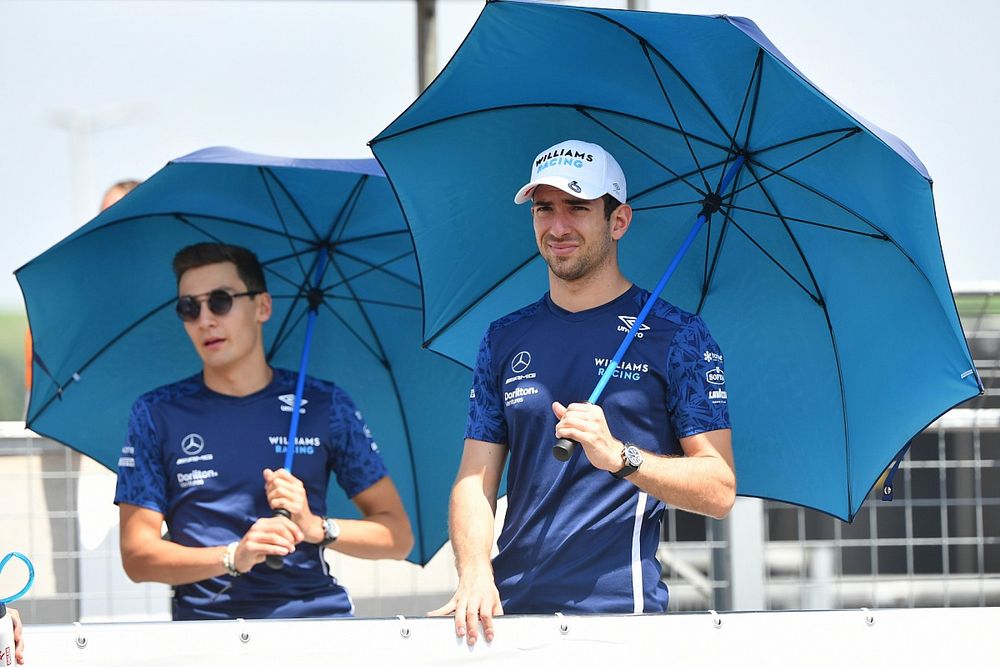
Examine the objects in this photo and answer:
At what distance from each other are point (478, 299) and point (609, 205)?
79 centimetres

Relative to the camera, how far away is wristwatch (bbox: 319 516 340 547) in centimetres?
391

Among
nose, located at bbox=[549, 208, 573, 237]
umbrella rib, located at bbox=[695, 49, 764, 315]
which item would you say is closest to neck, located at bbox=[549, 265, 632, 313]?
nose, located at bbox=[549, 208, 573, 237]

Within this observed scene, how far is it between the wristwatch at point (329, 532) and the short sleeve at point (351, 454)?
0.70 ft

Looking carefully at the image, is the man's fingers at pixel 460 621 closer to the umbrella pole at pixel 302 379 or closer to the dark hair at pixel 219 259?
the umbrella pole at pixel 302 379

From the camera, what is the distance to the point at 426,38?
7.22 metres

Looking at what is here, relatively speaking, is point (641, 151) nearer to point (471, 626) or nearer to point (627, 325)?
point (627, 325)

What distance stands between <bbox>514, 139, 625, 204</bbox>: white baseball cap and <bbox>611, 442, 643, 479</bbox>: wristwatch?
0.62m

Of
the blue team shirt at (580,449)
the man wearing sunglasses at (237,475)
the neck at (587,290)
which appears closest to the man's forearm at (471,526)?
the blue team shirt at (580,449)

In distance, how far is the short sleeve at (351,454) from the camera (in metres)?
4.13

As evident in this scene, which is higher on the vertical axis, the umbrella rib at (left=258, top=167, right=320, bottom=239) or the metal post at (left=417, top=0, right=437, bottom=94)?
the metal post at (left=417, top=0, right=437, bottom=94)

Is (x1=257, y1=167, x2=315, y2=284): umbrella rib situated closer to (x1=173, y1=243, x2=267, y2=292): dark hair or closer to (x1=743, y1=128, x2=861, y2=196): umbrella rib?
(x1=173, y1=243, x2=267, y2=292): dark hair

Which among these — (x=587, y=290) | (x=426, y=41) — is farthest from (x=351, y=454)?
(x=426, y=41)

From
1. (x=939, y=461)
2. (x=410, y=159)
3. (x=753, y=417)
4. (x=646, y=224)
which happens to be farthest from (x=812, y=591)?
(x=410, y=159)

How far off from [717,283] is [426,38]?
388cm
